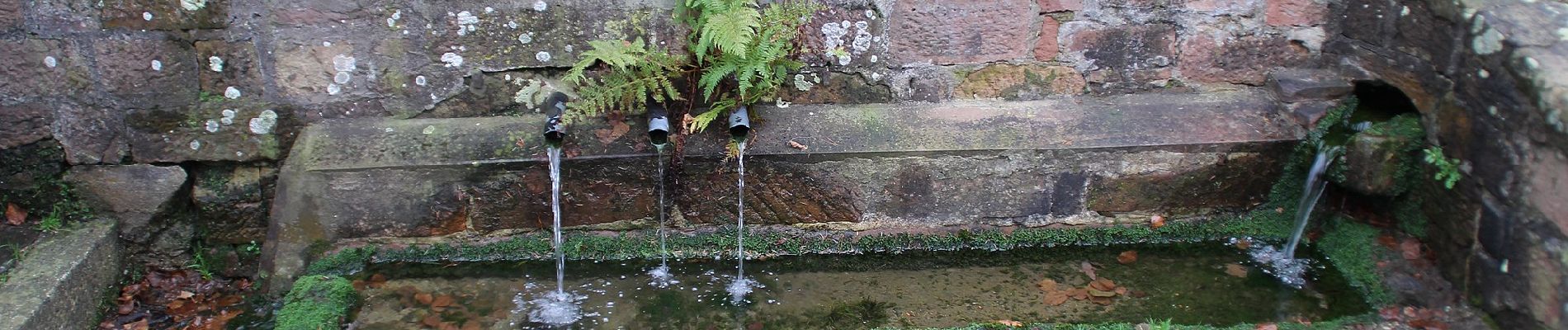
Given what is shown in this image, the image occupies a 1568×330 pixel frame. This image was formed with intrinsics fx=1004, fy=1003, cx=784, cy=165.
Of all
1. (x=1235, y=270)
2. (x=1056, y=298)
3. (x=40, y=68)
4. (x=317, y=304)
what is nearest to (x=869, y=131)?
(x=1056, y=298)

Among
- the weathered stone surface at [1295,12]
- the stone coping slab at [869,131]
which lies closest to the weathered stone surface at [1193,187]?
the stone coping slab at [869,131]

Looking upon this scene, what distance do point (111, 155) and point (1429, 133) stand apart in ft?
15.1

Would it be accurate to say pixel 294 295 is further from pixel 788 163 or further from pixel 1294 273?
pixel 1294 273

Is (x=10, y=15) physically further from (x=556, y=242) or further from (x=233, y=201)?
(x=556, y=242)

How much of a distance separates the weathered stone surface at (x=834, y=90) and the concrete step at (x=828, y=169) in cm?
4

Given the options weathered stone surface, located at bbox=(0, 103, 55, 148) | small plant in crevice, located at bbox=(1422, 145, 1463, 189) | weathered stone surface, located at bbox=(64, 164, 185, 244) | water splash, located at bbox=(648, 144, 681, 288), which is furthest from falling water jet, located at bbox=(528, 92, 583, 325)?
small plant in crevice, located at bbox=(1422, 145, 1463, 189)

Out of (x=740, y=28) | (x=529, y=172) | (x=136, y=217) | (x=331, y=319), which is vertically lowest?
(x=331, y=319)

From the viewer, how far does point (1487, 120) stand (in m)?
3.14

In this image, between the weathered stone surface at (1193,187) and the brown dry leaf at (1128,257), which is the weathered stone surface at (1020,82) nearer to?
the weathered stone surface at (1193,187)

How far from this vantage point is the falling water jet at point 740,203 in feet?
11.4

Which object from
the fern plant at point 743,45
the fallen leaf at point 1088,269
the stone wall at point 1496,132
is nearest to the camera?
the stone wall at point 1496,132

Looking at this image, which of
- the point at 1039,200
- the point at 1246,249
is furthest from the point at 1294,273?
Answer: the point at 1039,200

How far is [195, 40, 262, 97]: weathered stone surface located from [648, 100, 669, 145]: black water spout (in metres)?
1.38

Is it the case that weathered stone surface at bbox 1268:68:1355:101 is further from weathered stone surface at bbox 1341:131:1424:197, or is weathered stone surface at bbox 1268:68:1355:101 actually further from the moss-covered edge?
weathered stone surface at bbox 1341:131:1424:197
